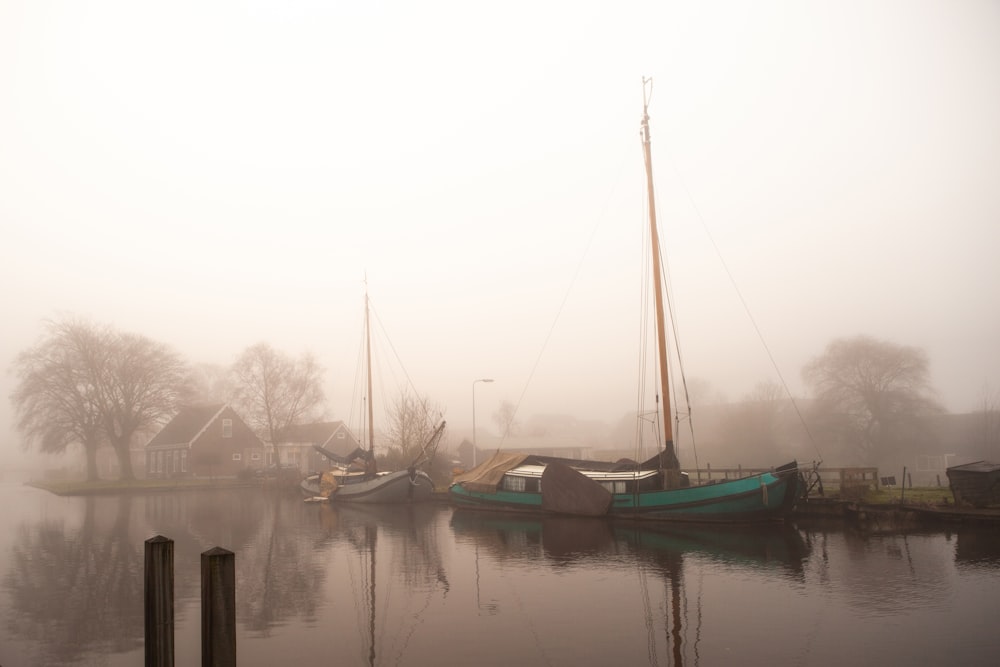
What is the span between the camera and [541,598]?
14.9 meters

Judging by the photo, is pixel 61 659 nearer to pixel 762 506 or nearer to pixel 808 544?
pixel 808 544

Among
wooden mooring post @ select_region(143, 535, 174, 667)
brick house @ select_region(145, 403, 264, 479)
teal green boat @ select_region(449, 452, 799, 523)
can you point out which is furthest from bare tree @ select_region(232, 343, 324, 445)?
wooden mooring post @ select_region(143, 535, 174, 667)

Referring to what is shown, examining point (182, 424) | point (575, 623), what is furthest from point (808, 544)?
point (182, 424)

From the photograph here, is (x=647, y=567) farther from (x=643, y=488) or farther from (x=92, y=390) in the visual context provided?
(x=92, y=390)

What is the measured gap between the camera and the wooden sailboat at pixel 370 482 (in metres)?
41.1

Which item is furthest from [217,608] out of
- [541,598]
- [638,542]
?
[638,542]

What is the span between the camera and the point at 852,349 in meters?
66.3

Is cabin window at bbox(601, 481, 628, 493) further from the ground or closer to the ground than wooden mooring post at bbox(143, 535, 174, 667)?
closer to the ground

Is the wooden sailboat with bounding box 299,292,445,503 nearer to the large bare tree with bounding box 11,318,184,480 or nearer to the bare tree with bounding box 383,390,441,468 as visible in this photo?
the bare tree with bounding box 383,390,441,468

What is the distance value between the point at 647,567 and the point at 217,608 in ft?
43.0

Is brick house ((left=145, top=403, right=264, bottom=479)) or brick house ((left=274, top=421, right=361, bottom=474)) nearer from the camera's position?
brick house ((left=145, top=403, right=264, bottom=479))

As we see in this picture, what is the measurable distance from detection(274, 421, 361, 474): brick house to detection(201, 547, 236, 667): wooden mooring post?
224ft

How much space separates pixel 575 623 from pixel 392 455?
40745 millimetres

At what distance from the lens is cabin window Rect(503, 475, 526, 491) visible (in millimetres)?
33688
